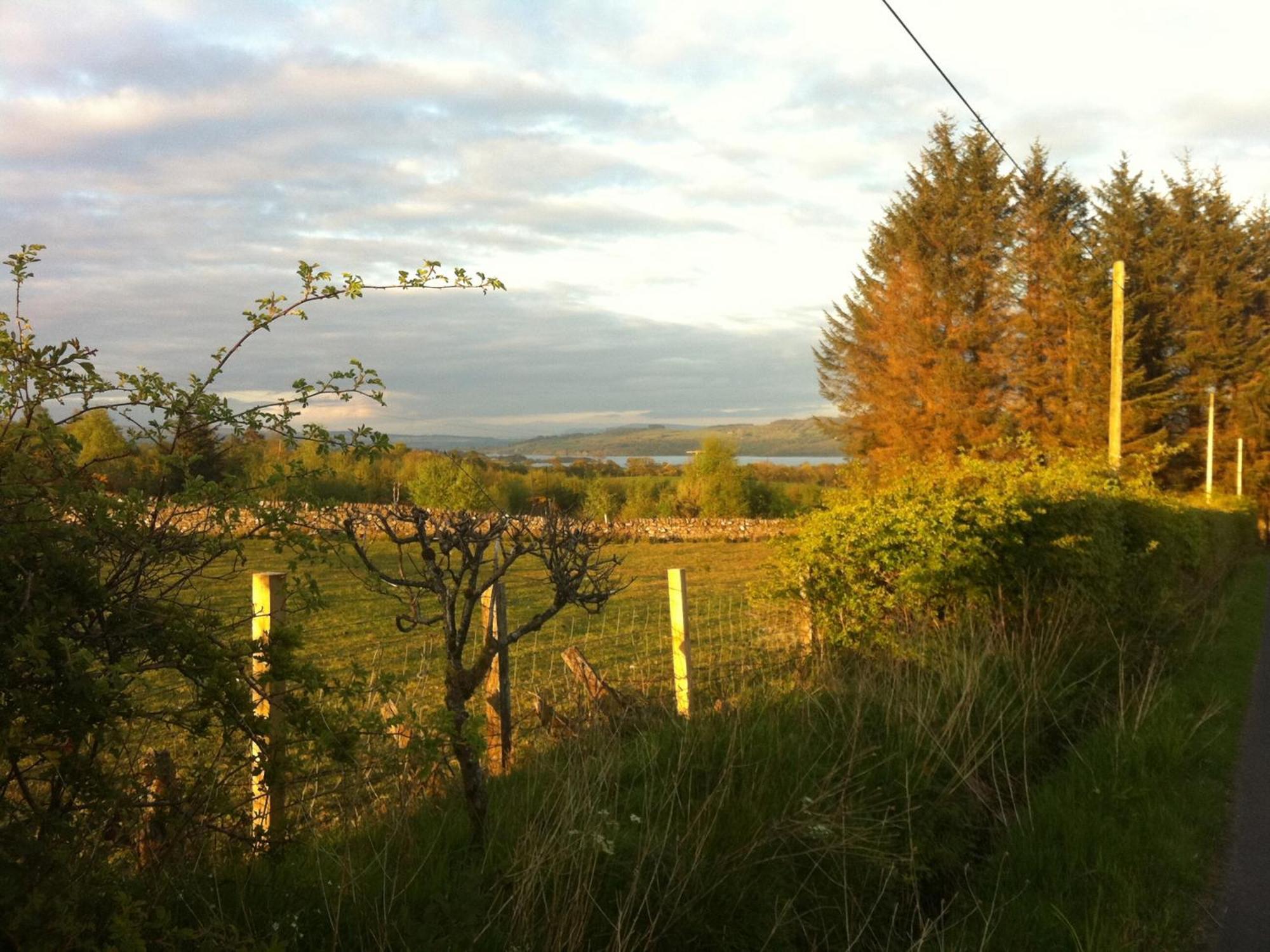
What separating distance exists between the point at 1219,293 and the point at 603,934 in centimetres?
4232

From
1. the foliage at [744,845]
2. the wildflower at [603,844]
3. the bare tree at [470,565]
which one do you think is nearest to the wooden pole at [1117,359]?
the foliage at [744,845]

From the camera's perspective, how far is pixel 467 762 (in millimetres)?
3645

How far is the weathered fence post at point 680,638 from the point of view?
702cm

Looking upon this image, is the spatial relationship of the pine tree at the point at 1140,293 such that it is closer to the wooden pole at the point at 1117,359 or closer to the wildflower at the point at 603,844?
the wooden pole at the point at 1117,359

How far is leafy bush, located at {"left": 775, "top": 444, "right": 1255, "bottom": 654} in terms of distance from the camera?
8867 mm

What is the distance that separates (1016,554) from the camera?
959cm

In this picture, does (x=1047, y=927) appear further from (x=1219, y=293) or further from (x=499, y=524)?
(x=1219, y=293)

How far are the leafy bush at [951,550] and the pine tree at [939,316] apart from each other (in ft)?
76.6

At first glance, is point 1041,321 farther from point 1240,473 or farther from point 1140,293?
point 1240,473

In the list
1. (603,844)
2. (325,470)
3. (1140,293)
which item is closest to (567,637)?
(603,844)

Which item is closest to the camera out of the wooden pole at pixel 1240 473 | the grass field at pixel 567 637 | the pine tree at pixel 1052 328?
the grass field at pixel 567 637

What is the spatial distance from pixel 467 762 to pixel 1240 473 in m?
39.6

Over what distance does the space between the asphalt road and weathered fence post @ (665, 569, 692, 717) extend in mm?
3275

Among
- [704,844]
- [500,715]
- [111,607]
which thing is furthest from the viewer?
[500,715]
